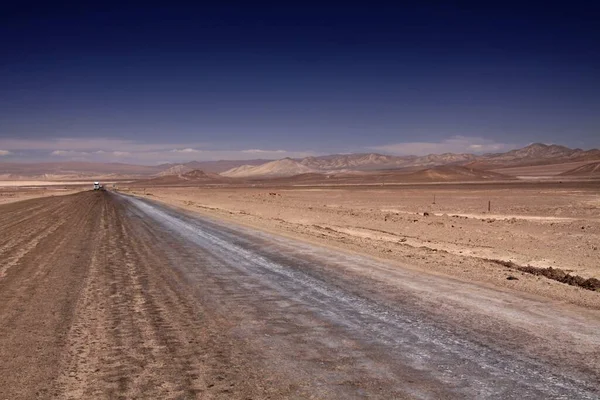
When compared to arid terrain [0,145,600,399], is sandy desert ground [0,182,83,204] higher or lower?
lower

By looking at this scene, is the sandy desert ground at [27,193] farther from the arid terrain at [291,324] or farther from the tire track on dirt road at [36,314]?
the arid terrain at [291,324]

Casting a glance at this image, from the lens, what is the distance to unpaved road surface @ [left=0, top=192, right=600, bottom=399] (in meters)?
4.57

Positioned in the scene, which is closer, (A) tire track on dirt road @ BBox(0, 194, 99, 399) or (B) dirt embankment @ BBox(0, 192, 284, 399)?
(B) dirt embankment @ BBox(0, 192, 284, 399)

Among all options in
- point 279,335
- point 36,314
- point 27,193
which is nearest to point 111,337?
point 36,314

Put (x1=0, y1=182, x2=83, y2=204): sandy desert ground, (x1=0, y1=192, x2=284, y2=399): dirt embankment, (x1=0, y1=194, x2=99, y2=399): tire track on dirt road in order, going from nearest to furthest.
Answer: (x1=0, y1=192, x2=284, y2=399): dirt embankment → (x1=0, y1=194, x2=99, y2=399): tire track on dirt road → (x1=0, y1=182, x2=83, y2=204): sandy desert ground

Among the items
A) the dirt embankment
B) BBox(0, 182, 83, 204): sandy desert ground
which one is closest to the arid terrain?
the dirt embankment

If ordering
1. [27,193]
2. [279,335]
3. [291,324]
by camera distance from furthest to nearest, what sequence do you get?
[27,193]
[291,324]
[279,335]

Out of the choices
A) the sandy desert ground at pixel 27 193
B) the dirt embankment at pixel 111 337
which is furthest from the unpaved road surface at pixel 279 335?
the sandy desert ground at pixel 27 193

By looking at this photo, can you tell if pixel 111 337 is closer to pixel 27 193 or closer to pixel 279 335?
pixel 279 335

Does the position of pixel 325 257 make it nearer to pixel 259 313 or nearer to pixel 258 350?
pixel 259 313

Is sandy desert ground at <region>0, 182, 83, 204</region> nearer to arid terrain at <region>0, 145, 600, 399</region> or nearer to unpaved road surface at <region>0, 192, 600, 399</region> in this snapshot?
arid terrain at <region>0, 145, 600, 399</region>

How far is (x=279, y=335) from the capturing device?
6.10 m

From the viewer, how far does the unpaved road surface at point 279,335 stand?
15.0ft

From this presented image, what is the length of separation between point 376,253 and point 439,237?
22.8 ft
